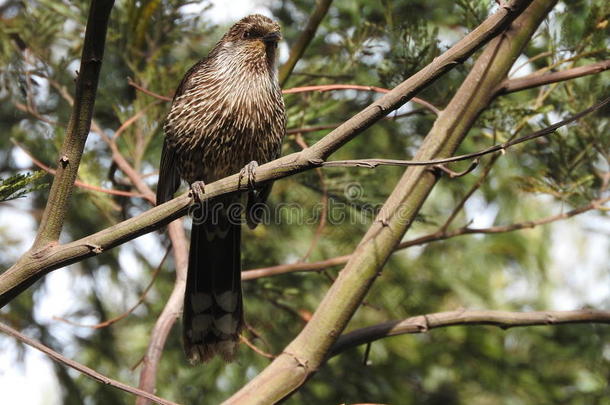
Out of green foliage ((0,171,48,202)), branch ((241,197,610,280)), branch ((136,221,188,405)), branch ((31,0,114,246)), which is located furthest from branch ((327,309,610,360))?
green foliage ((0,171,48,202))

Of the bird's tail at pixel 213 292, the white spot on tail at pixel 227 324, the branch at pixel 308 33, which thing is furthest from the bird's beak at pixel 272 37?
the white spot on tail at pixel 227 324

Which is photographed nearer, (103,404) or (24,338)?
(24,338)

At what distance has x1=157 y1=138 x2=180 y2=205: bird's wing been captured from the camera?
3719 mm

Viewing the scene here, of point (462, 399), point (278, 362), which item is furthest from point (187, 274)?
point (462, 399)

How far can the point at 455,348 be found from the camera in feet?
16.0

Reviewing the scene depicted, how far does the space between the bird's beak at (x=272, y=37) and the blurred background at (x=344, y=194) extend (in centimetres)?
33

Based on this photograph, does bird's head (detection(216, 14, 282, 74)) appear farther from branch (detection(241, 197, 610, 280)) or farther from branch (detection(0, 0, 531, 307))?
branch (detection(0, 0, 531, 307))

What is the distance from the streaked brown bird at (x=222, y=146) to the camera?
3602 millimetres

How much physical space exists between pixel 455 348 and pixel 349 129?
3.11 meters

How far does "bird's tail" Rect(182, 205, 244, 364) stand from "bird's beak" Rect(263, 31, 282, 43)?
3.01ft

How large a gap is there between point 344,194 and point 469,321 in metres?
1.16

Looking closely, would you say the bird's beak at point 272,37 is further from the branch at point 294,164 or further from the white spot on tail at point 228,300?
the branch at point 294,164

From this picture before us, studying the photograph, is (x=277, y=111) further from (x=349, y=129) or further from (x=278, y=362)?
(x=349, y=129)

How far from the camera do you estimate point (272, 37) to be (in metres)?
3.80
